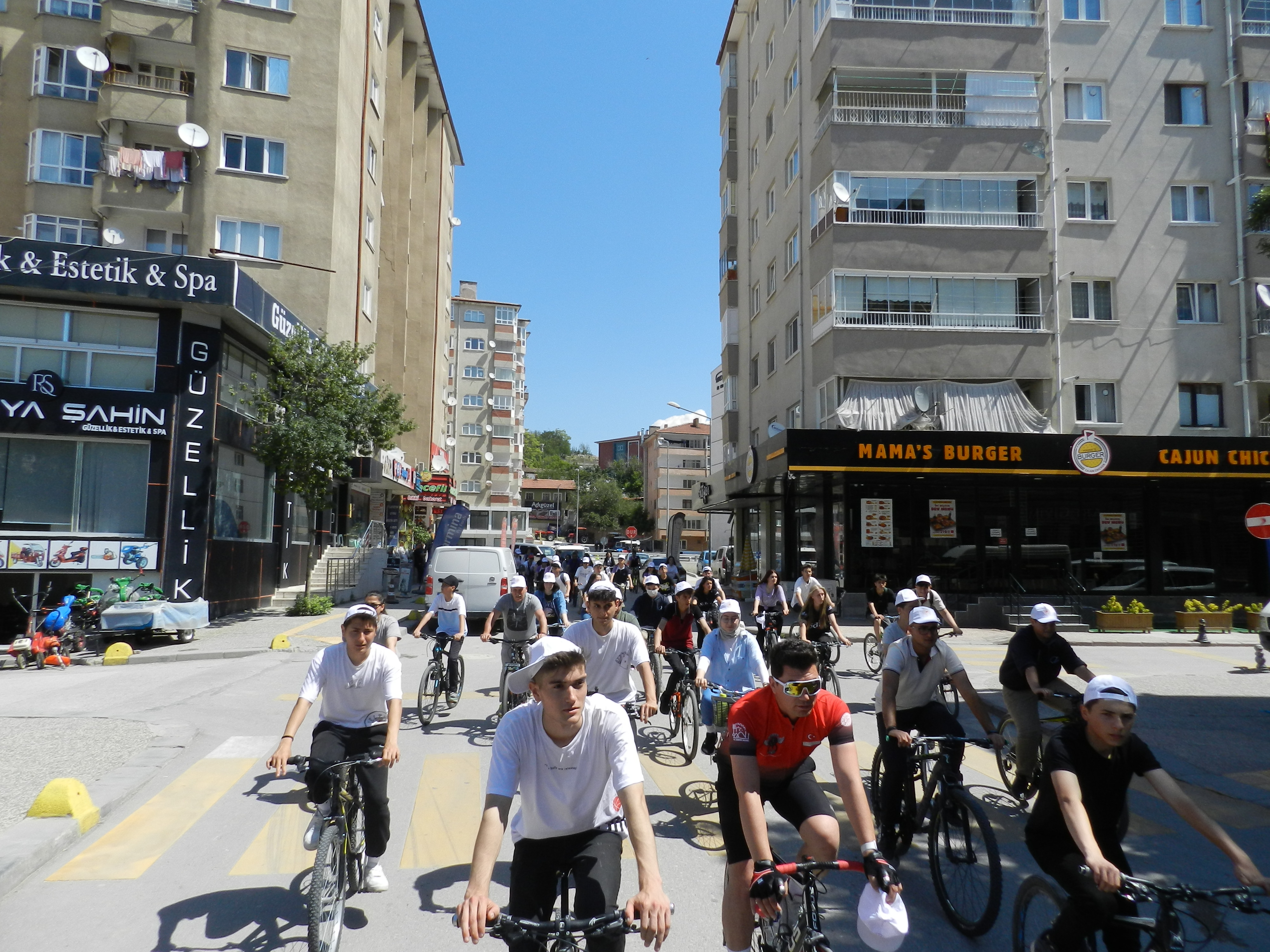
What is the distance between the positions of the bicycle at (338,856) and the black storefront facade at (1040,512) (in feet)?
61.9

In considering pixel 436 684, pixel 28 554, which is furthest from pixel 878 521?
pixel 28 554

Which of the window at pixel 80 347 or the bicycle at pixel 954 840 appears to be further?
the window at pixel 80 347

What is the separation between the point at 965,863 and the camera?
4758 mm

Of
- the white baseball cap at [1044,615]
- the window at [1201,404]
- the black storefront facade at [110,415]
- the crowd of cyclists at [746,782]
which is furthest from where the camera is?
the window at [1201,404]

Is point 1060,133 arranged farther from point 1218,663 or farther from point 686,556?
point 686,556

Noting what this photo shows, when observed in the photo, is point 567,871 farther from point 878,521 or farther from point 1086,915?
point 878,521

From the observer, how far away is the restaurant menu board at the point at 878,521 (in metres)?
23.7

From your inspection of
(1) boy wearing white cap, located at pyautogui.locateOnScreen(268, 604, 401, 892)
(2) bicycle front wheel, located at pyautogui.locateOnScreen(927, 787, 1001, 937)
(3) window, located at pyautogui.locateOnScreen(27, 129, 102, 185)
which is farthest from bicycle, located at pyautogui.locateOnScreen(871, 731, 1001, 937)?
(3) window, located at pyautogui.locateOnScreen(27, 129, 102, 185)

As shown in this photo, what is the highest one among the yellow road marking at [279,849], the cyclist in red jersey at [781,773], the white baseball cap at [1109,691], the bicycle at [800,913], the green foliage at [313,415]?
the green foliage at [313,415]

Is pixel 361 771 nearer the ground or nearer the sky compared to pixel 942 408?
nearer the ground

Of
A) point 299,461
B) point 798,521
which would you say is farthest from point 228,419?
point 798,521

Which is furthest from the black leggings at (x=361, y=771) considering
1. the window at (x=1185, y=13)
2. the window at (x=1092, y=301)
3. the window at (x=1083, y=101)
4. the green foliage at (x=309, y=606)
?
the window at (x=1185, y=13)

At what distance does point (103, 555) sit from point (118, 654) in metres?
4.40

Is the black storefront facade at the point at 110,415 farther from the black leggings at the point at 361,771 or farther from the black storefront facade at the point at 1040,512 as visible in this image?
the black leggings at the point at 361,771
